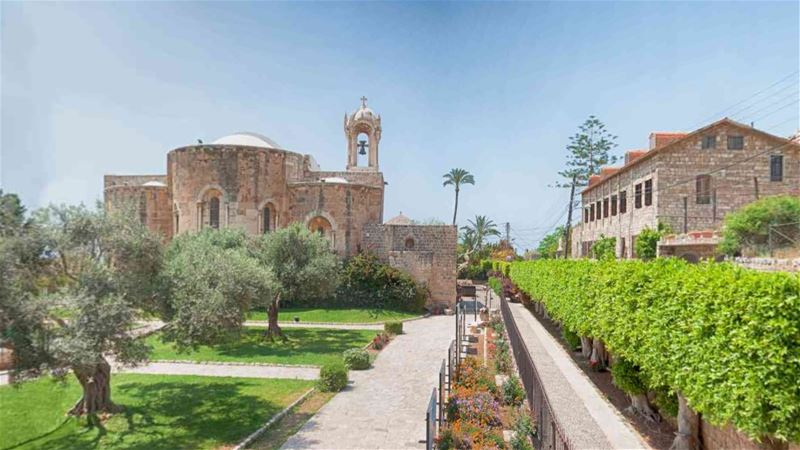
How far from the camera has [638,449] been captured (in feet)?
25.7

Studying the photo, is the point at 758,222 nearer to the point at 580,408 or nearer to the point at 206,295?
the point at 580,408

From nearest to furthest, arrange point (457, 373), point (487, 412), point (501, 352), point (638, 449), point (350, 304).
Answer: point (638, 449), point (487, 412), point (457, 373), point (501, 352), point (350, 304)

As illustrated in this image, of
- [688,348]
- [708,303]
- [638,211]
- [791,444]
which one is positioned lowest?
[791,444]

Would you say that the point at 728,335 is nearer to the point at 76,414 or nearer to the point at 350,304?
the point at 76,414

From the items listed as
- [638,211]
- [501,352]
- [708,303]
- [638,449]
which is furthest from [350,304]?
[708,303]

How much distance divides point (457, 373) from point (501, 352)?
3.26 m

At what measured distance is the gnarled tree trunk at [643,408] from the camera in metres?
9.13

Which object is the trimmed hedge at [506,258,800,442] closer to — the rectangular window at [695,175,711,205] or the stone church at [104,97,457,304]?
the rectangular window at [695,175,711,205]

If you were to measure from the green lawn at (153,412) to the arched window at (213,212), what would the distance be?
1552 cm

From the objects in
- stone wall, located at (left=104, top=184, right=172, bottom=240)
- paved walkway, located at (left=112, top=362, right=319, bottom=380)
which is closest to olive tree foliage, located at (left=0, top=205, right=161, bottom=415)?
paved walkway, located at (left=112, top=362, right=319, bottom=380)

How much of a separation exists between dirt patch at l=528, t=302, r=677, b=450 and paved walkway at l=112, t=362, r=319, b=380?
8.20 meters

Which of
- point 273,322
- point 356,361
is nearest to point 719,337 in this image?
point 356,361

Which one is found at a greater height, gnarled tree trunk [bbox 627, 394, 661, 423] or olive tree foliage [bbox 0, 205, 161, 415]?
olive tree foliage [bbox 0, 205, 161, 415]

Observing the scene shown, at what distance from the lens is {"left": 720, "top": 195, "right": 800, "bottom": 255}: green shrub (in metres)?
17.0
